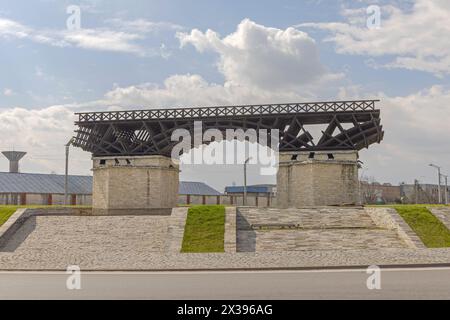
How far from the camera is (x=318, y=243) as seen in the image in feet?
86.5

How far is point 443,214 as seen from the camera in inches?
1172

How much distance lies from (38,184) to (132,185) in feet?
94.7

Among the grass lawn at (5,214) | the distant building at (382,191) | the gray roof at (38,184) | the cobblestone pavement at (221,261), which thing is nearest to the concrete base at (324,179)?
the cobblestone pavement at (221,261)

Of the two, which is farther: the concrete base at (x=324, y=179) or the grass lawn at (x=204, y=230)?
the concrete base at (x=324, y=179)

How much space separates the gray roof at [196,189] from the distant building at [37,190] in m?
18.3

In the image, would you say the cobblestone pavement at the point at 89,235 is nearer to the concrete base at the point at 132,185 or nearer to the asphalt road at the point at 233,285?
the asphalt road at the point at 233,285

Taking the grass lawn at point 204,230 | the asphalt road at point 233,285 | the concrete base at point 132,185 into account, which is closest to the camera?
the asphalt road at point 233,285

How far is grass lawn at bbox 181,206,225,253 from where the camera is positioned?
25.2 meters

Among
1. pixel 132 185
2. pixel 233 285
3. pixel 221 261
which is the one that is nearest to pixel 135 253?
pixel 221 261

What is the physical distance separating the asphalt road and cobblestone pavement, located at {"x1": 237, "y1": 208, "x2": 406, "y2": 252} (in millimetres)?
9082

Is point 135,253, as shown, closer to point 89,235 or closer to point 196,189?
point 89,235

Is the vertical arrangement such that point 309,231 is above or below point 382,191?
below

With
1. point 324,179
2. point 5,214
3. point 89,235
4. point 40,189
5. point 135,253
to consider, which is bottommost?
point 135,253

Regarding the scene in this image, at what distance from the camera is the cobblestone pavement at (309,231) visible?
26109 millimetres
